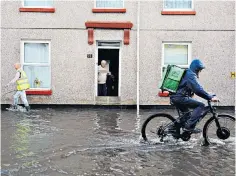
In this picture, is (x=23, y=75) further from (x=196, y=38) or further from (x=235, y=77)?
(x=235, y=77)

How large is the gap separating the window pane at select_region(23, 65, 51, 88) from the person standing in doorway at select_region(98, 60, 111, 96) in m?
2.10

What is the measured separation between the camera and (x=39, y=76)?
56.6 feet

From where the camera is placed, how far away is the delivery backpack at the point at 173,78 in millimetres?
8633

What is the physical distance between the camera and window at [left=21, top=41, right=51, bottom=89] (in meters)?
17.2

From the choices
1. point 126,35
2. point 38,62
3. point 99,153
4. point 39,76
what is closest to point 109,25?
point 126,35

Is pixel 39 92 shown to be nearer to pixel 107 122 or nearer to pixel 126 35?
pixel 126 35

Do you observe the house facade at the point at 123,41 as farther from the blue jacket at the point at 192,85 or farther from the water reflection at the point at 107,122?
the blue jacket at the point at 192,85

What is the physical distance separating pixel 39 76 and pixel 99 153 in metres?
10.0

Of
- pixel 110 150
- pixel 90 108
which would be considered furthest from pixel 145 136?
pixel 90 108

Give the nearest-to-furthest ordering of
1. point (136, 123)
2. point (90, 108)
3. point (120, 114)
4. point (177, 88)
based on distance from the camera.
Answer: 1. point (177, 88)
2. point (136, 123)
3. point (120, 114)
4. point (90, 108)

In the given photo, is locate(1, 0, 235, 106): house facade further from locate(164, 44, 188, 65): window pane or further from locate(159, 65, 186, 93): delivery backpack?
locate(159, 65, 186, 93): delivery backpack

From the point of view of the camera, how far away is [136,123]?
40.3 ft

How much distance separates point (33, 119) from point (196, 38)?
25.2 ft

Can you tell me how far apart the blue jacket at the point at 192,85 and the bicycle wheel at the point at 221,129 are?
1.93 feet
